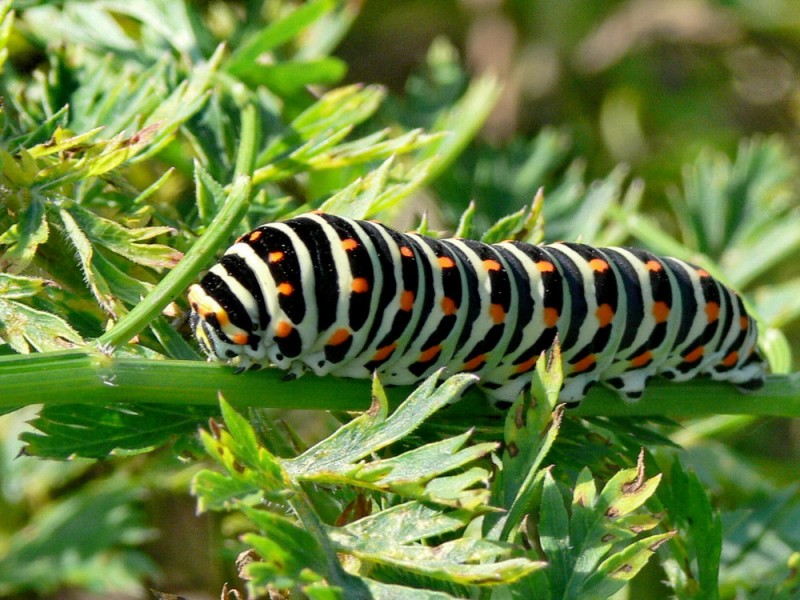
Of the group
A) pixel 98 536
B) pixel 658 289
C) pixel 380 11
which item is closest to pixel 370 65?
pixel 380 11

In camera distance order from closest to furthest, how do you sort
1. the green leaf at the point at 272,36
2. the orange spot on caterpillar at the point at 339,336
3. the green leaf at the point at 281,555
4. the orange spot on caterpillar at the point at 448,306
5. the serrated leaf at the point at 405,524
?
the green leaf at the point at 281,555 < the serrated leaf at the point at 405,524 < the orange spot on caterpillar at the point at 339,336 < the orange spot on caterpillar at the point at 448,306 < the green leaf at the point at 272,36

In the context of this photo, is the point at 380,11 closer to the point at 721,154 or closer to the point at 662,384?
the point at 721,154

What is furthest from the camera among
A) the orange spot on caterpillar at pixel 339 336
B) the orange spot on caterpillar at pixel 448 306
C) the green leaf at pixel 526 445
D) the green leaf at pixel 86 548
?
the green leaf at pixel 86 548

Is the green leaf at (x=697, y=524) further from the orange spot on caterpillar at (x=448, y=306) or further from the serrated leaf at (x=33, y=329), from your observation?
the serrated leaf at (x=33, y=329)

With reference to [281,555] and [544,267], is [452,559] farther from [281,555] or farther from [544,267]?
[544,267]

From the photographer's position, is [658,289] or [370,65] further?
[370,65]

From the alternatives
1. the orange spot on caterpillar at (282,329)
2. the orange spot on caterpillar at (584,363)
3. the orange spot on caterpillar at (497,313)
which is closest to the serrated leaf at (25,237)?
the orange spot on caterpillar at (282,329)

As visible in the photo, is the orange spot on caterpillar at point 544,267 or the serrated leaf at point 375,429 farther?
Answer: the orange spot on caterpillar at point 544,267
